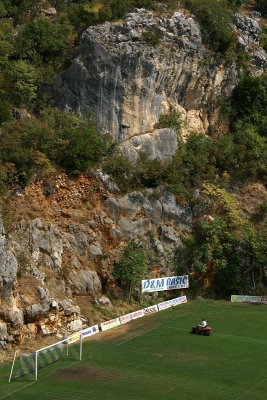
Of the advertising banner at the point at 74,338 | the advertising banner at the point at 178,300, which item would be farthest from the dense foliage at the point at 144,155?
the advertising banner at the point at 74,338

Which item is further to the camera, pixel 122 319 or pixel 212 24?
pixel 212 24

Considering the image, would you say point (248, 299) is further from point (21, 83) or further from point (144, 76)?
point (21, 83)

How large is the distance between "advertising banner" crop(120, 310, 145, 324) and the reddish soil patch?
8.10 metres

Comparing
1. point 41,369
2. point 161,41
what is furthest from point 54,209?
point 161,41

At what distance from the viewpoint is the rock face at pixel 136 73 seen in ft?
154

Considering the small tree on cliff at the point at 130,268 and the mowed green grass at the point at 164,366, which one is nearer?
the mowed green grass at the point at 164,366

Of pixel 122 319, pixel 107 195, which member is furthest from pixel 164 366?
pixel 107 195

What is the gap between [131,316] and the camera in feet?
126

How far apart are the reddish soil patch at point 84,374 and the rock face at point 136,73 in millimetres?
19917

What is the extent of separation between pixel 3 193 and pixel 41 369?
12.0 m

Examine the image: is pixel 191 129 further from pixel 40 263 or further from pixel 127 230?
pixel 40 263

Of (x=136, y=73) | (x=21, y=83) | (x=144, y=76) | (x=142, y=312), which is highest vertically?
(x=136, y=73)

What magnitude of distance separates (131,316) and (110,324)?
6.80 feet

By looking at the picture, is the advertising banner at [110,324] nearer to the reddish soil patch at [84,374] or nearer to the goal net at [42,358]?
the goal net at [42,358]
